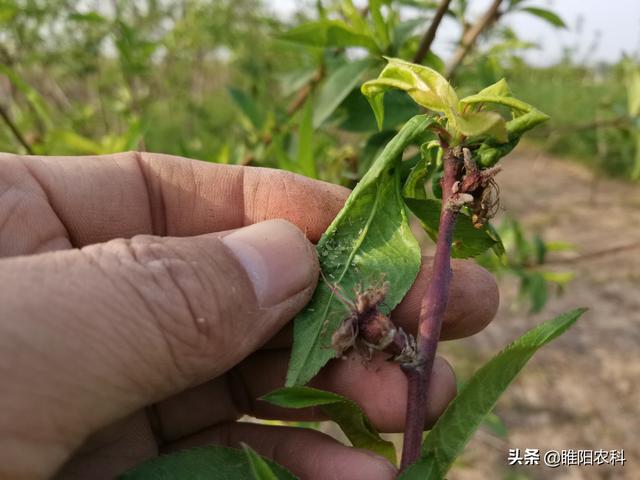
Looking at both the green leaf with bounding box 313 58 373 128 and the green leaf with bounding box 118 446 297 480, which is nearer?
the green leaf with bounding box 118 446 297 480

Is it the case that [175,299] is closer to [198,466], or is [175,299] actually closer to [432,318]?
[198,466]

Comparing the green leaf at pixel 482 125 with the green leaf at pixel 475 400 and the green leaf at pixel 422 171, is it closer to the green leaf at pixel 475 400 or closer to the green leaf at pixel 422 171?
the green leaf at pixel 422 171

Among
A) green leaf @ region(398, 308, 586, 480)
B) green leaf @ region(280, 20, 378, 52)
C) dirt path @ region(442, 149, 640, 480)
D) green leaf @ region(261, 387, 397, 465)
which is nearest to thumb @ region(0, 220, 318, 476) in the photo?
green leaf @ region(261, 387, 397, 465)

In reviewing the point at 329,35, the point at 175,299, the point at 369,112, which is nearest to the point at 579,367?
the point at 369,112

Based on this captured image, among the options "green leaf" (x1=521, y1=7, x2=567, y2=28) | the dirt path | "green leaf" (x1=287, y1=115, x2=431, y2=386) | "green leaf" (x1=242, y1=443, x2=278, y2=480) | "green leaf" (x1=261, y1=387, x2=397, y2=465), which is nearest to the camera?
"green leaf" (x1=242, y1=443, x2=278, y2=480)

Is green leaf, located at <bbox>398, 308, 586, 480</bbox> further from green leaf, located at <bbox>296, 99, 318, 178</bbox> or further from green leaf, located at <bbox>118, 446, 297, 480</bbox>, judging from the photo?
green leaf, located at <bbox>296, 99, 318, 178</bbox>

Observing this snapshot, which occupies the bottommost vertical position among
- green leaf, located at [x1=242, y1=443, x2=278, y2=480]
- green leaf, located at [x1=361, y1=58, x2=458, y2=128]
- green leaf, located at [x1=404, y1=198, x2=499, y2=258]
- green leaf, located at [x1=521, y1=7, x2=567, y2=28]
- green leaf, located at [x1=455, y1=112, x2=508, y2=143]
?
green leaf, located at [x1=242, y1=443, x2=278, y2=480]
